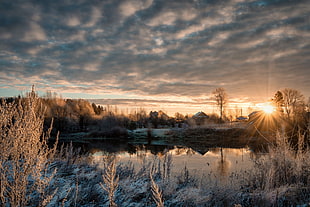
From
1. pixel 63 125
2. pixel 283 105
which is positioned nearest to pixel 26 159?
pixel 63 125

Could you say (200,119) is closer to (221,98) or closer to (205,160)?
(221,98)

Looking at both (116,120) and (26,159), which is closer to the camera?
(26,159)

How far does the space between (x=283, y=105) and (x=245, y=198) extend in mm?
60128

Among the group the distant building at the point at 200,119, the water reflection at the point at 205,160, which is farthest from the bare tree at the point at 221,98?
the water reflection at the point at 205,160

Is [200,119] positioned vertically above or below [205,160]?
above

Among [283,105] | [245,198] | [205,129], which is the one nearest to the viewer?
[245,198]

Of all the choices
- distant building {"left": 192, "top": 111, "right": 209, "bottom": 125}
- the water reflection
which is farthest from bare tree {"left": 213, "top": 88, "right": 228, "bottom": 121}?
the water reflection

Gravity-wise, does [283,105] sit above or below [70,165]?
above

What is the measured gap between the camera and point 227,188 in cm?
630

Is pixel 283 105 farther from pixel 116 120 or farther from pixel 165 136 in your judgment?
pixel 116 120

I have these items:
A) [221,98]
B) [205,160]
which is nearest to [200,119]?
[221,98]

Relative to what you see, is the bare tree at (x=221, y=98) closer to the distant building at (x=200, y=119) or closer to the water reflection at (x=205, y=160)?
the distant building at (x=200, y=119)

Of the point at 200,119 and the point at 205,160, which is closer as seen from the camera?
the point at 205,160

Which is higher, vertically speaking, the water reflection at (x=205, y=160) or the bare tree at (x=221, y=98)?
the bare tree at (x=221, y=98)
